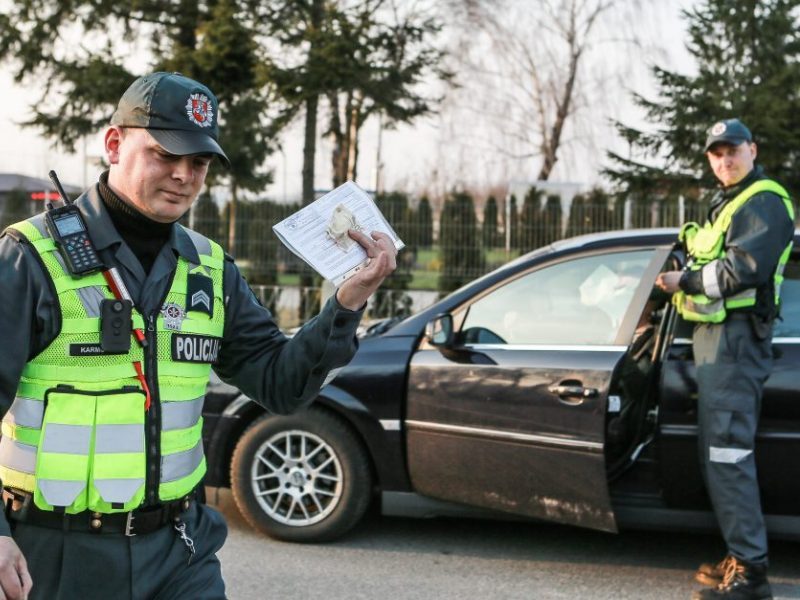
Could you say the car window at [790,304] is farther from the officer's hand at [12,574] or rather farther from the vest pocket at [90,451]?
the officer's hand at [12,574]

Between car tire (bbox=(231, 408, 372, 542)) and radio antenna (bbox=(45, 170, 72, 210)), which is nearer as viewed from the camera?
radio antenna (bbox=(45, 170, 72, 210))

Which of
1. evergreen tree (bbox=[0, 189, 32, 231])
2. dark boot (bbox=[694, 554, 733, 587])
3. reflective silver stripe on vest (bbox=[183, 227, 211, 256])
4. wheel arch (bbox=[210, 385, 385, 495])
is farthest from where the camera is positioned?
evergreen tree (bbox=[0, 189, 32, 231])

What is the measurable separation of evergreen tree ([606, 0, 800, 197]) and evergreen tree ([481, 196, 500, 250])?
520 centimetres

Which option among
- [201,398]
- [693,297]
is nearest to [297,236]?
[201,398]

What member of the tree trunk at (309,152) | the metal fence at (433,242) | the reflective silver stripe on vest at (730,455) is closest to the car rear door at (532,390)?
the reflective silver stripe on vest at (730,455)

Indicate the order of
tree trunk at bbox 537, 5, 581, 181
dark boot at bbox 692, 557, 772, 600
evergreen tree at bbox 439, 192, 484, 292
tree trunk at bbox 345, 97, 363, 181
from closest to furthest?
dark boot at bbox 692, 557, 772, 600 < evergreen tree at bbox 439, 192, 484, 292 < tree trunk at bbox 345, 97, 363, 181 < tree trunk at bbox 537, 5, 581, 181

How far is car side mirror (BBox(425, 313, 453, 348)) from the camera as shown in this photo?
14.2 feet

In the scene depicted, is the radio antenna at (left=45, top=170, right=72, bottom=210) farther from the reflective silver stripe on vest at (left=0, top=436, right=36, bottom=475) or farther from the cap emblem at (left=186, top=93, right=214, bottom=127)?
the reflective silver stripe on vest at (left=0, top=436, right=36, bottom=475)

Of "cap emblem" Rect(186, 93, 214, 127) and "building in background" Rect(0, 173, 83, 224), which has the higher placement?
"building in background" Rect(0, 173, 83, 224)

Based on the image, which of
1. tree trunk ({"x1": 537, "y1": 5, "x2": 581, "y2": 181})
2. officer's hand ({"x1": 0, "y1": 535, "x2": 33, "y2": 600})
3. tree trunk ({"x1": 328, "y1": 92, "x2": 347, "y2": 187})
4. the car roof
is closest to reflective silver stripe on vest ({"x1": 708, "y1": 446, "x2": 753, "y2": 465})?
the car roof

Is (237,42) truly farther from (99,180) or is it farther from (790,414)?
(99,180)

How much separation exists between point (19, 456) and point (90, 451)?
147mm

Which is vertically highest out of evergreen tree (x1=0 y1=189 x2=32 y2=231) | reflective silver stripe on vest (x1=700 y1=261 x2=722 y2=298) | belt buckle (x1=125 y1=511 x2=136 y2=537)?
evergreen tree (x1=0 y1=189 x2=32 y2=231)

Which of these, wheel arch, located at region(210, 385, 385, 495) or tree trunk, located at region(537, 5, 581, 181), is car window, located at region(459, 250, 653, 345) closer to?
wheel arch, located at region(210, 385, 385, 495)
